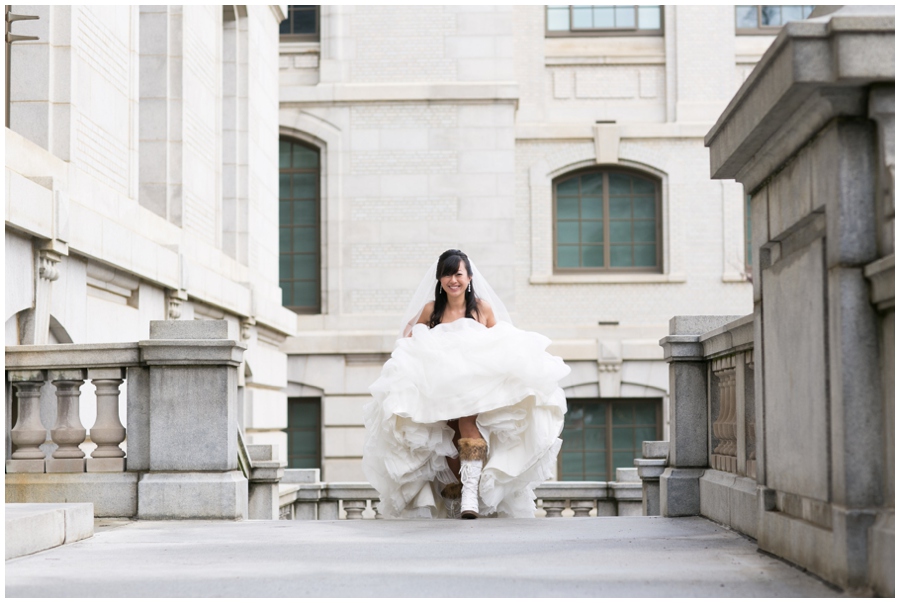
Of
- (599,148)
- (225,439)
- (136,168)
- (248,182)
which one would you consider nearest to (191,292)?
(136,168)

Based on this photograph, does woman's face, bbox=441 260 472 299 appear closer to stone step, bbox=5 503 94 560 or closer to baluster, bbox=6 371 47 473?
baluster, bbox=6 371 47 473

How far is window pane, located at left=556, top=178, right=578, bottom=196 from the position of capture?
23.5 metres

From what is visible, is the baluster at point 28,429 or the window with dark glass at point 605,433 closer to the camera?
the baluster at point 28,429

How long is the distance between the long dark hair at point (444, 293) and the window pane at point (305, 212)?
14.3 meters

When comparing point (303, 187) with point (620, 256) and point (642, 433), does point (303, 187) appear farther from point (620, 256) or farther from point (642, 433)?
point (642, 433)

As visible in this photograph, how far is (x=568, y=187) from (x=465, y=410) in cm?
1579

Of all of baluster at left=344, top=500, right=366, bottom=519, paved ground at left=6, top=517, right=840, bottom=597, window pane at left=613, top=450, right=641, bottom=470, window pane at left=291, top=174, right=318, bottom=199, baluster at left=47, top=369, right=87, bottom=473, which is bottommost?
baluster at left=344, top=500, right=366, bottom=519

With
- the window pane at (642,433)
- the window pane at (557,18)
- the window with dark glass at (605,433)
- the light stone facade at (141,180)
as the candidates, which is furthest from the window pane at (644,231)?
the light stone facade at (141,180)

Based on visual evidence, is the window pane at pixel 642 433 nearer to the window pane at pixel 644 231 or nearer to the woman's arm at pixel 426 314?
the window pane at pixel 644 231

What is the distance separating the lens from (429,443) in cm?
841

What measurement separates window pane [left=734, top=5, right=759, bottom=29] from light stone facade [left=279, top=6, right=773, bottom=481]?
11.4 inches

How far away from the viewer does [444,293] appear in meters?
9.03

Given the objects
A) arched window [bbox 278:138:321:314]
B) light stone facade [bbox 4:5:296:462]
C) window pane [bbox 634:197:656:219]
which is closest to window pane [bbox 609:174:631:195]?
window pane [bbox 634:197:656:219]

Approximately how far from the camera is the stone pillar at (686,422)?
26.8ft
